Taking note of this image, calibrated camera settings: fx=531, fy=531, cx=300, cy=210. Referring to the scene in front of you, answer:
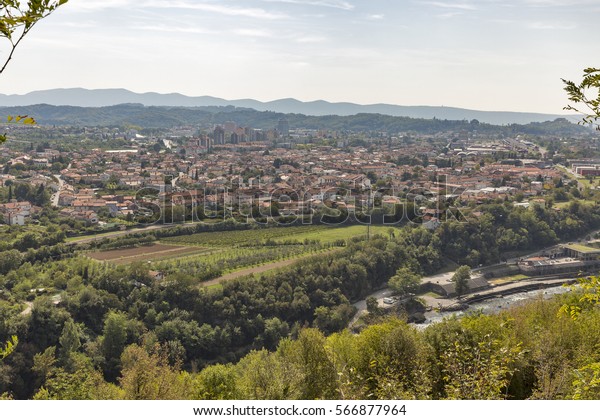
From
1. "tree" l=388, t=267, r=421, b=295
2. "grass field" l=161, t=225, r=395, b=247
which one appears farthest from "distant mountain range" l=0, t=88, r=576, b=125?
"tree" l=388, t=267, r=421, b=295

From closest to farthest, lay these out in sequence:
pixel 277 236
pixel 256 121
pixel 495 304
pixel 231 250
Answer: pixel 495 304 < pixel 231 250 < pixel 277 236 < pixel 256 121

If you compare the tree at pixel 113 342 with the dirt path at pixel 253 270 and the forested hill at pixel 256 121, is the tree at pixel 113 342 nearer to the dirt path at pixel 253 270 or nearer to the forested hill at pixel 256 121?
the dirt path at pixel 253 270

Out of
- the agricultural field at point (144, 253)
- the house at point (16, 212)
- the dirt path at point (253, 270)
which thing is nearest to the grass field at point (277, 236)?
the agricultural field at point (144, 253)

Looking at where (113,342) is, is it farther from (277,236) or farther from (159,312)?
(277,236)

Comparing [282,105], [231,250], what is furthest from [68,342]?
[282,105]

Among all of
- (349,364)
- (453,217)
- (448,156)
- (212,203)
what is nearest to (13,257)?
(212,203)

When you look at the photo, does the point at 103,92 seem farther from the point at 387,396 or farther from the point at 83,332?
the point at 387,396
